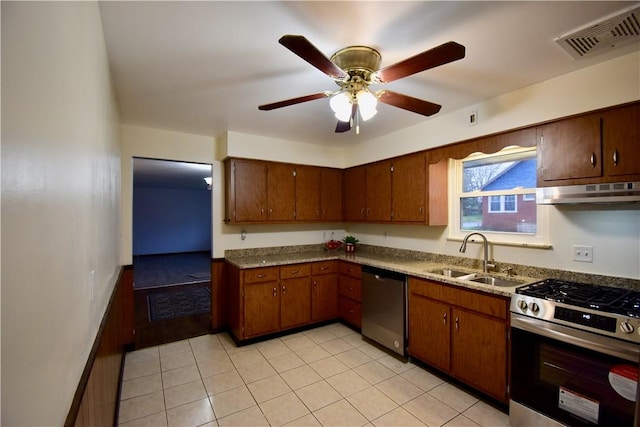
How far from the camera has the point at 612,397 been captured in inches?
63.4

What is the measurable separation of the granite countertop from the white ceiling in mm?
1571

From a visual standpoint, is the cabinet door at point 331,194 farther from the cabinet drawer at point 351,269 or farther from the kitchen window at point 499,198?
the kitchen window at point 499,198

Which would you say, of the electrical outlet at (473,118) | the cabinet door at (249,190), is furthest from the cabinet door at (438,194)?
the cabinet door at (249,190)

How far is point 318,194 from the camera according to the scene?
164 inches

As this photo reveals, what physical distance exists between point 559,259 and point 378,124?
2079 millimetres

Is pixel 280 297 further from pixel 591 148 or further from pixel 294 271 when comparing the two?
pixel 591 148

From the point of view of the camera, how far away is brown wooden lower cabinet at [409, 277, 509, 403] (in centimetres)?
216

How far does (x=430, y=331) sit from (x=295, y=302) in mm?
1578

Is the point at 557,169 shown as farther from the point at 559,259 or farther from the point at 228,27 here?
the point at 228,27

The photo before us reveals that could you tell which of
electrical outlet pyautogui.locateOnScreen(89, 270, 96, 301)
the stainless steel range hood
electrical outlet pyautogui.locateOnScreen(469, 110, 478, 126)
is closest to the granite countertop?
the stainless steel range hood

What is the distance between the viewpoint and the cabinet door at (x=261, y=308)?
326cm

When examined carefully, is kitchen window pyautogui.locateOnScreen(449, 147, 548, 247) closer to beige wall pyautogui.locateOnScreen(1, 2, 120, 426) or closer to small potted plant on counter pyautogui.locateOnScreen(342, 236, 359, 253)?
small potted plant on counter pyautogui.locateOnScreen(342, 236, 359, 253)

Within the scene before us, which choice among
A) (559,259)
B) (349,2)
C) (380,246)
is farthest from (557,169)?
(380,246)

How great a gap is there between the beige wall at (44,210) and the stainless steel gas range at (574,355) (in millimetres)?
2365
